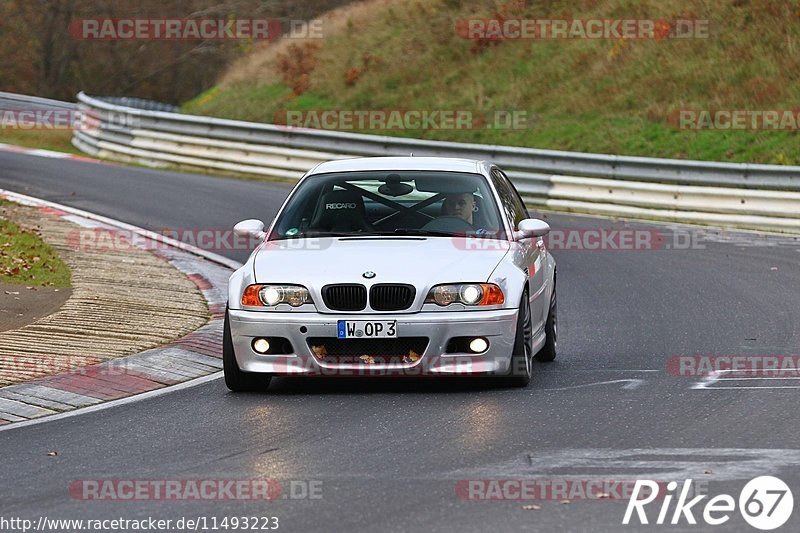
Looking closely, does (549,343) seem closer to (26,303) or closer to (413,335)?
(413,335)

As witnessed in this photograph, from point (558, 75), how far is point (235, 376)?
22.4 metres

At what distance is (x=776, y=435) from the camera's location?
8.04m

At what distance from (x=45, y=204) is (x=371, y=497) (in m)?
15.7

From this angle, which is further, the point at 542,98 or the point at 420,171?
the point at 542,98

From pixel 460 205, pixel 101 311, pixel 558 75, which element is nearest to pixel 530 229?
pixel 460 205

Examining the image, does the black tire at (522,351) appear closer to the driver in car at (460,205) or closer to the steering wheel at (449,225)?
the steering wheel at (449,225)

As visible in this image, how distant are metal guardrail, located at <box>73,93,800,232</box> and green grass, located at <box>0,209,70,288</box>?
375 inches

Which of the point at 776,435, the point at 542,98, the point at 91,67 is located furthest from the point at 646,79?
the point at 91,67

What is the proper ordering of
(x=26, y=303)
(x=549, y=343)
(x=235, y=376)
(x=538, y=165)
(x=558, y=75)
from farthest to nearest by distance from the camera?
(x=558, y=75)
(x=538, y=165)
(x=26, y=303)
(x=549, y=343)
(x=235, y=376)

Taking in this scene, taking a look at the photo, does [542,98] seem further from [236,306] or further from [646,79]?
[236,306]

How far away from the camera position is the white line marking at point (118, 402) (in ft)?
29.6

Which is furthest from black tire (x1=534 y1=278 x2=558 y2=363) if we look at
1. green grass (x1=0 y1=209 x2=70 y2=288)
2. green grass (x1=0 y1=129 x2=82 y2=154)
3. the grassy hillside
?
green grass (x1=0 y1=129 x2=82 y2=154)

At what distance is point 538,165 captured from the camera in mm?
24219

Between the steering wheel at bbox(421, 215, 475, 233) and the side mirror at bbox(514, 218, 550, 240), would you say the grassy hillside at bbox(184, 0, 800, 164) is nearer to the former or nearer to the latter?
the side mirror at bbox(514, 218, 550, 240)
